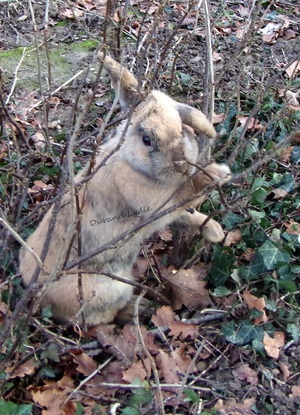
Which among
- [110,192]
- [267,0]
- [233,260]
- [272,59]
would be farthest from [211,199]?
[267,0]

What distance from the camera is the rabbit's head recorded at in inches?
129

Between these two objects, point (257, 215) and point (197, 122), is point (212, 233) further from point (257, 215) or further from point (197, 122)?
point (197, 122)

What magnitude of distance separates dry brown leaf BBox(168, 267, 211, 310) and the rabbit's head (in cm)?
67

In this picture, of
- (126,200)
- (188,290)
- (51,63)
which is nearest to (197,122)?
(126,200)

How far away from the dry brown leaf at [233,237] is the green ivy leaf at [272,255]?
32 centimetres

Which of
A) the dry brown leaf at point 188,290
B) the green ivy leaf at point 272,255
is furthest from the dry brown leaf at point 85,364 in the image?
the green ivy leaf at point 272,255

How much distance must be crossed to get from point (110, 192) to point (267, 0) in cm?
406

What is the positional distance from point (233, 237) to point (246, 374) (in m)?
1.09

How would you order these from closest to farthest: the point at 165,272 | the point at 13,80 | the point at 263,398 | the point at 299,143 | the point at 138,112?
1. the point at 263,398
2. the point at 138,112
3. the point at 165,272
4. the point at 299,143
5. the point at 13,80

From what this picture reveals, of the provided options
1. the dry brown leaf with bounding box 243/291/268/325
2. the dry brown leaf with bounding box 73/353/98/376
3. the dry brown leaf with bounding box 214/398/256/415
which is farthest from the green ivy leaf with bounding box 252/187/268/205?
→ the dry brown leaf with bounding box 73/353/98/376

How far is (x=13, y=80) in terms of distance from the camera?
5660mm

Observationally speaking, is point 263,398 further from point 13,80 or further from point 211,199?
point 13,80

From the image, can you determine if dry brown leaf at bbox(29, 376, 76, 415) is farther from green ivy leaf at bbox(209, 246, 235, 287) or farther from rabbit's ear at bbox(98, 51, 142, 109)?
rabbit's ear at bbox(98, 51, 142, 109)

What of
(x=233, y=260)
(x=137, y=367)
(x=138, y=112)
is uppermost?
(x=138, y=112)
